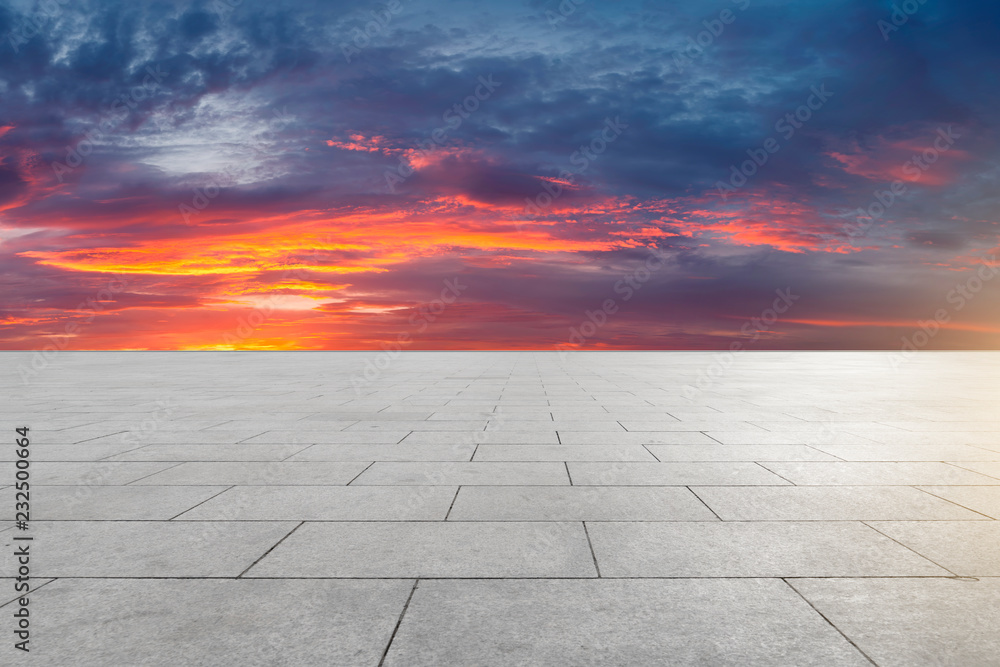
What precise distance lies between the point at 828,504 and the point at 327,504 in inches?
208

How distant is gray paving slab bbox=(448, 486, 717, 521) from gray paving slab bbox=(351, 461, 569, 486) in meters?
0.36

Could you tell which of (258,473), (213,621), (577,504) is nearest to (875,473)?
(577,504)

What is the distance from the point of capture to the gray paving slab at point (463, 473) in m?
7.41

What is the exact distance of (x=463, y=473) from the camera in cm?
780

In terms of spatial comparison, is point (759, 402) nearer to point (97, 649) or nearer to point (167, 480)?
point (167, 480)

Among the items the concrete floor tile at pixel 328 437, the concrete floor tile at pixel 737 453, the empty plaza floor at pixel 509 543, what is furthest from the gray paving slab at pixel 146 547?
the concrete floor tile at pixel 737 453

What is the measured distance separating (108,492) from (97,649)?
4.09 metres

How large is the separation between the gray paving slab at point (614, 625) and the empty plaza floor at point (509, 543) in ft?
0.06

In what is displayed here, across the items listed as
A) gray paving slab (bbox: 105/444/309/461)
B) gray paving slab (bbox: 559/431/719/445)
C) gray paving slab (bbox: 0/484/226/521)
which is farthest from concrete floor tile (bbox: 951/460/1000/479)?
gray paving slab (bbox: 0/484/226/521)

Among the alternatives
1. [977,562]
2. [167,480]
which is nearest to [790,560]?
[977,562]

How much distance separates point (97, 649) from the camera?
11.8 feet

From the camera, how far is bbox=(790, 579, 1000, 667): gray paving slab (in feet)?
11.8

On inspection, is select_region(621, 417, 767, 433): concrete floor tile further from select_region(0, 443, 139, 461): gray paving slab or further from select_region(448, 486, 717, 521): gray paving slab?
select_region(0, 443, 139, 461): gray paving slab

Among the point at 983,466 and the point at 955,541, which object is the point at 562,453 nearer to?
the point at 955,541
